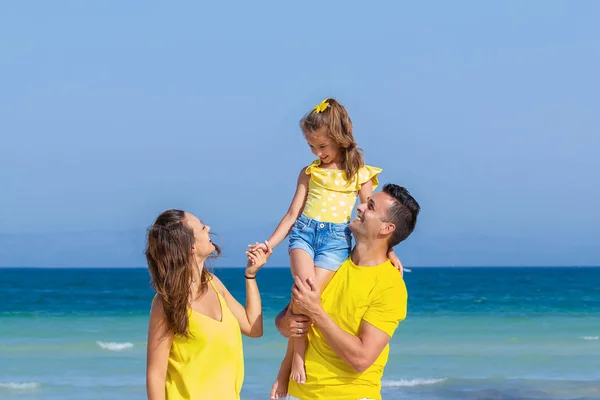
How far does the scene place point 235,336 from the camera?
392cm

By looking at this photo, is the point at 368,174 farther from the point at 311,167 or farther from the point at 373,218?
the point at 373,218

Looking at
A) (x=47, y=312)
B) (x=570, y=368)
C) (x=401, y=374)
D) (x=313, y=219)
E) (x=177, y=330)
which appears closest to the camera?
(x=177, y=330)

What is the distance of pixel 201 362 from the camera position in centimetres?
380

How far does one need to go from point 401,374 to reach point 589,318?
37.8 ft

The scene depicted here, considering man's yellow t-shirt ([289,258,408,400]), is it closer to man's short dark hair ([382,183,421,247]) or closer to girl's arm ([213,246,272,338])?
man's short dark hair ([382,183,421,247])

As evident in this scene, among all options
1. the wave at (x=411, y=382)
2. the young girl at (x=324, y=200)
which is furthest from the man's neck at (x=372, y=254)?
the wave at (x=411, y=382)

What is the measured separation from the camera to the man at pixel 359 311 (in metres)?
3.79

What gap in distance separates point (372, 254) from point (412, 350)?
12.5 meters

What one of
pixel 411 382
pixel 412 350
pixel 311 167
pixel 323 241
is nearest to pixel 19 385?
pixel 411 382

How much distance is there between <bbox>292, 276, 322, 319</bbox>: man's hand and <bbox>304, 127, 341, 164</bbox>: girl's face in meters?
0.79

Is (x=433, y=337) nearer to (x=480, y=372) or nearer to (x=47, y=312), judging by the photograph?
(x=480, y=372)

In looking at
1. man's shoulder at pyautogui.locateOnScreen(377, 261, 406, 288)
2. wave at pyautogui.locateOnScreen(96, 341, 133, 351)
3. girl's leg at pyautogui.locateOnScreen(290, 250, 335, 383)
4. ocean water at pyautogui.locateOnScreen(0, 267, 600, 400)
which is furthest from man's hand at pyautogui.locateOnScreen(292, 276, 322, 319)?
wave at pyautogui.locateOnScreen(96, 341, 133, 351)

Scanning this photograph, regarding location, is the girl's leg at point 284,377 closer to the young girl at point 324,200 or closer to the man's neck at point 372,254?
the young girl at point 324,200

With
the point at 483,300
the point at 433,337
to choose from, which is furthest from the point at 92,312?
the point at 483,300
